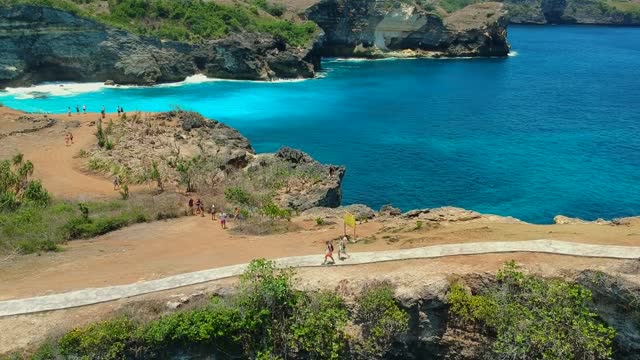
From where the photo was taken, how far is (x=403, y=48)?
405 ft

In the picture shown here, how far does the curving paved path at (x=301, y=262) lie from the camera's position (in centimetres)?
2180

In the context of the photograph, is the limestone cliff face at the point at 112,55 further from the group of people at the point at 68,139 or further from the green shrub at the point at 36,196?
the green shrub at the point at 36,196

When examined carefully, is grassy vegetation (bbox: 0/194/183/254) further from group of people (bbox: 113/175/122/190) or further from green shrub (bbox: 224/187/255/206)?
group of people (bbox: 113/175/122/190)

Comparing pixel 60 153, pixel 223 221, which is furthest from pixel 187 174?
pixel 60 153

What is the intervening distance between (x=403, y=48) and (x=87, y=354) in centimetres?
11228

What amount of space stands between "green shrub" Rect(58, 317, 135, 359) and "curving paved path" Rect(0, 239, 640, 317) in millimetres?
2117

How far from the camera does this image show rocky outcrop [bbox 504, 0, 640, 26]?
18838 cm

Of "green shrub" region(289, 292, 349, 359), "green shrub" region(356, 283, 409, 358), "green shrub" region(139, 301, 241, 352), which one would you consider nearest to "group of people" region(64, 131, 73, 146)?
"green shrub" region(139, 301, 241, 352)

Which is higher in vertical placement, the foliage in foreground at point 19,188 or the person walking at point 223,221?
the foliage in foreground at point 19,188

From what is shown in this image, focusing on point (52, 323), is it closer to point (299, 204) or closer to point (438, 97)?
point (299, 204)

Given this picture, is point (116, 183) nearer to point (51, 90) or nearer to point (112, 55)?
point (51, 90)

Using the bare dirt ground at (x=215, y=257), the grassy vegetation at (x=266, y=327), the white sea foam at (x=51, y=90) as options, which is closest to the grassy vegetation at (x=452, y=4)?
the white sea foam at (x=51, y=90)

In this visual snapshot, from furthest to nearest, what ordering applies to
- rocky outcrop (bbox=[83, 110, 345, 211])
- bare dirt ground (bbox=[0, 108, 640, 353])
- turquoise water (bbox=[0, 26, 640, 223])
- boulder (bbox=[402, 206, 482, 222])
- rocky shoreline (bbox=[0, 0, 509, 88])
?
rocky shoreline (bbox=[0, 0, 509, 88]) → turquoise water (bbox=[0, 26, 640, 223]) → rocky outcrop (bbox=[83, 110, 345, 211]) → boulder (bbox=[402, 206, 482, 222]) → bare dirt ground (bbox=[0, 108, 640, 353])

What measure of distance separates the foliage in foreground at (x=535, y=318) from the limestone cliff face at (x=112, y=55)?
73868 mm
